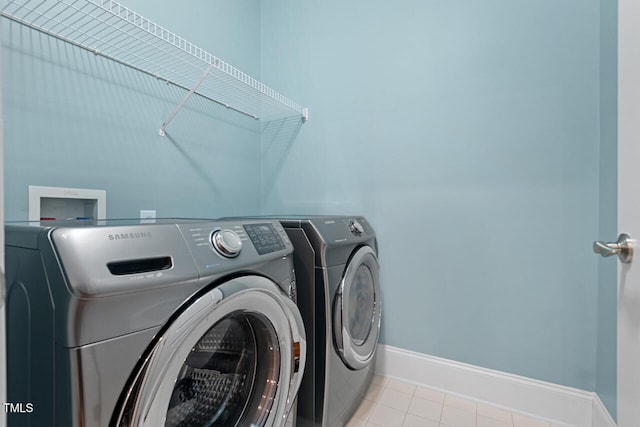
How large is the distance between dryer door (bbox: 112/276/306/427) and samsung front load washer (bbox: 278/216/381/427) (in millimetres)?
189

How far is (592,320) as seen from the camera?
1.38m

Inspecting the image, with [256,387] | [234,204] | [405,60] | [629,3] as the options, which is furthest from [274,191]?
[629,3]

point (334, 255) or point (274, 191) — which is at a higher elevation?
point (274, 191)

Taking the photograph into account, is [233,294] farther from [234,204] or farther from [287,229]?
[234,204]

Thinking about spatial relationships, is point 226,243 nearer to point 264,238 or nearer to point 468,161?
point 264,238

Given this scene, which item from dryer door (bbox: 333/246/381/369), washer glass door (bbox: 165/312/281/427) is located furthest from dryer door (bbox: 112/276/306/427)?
dryer door (bbox: 333/246/381/369)

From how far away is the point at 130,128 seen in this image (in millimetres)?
1421

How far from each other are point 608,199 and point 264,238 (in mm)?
1392

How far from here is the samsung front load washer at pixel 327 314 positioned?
4.02 feet

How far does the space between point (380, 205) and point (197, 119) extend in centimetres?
116

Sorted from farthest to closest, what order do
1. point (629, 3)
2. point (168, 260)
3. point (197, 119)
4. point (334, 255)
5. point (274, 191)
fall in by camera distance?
point (274, 191) < point (197, 119) < point (334, 255) < point (629, 3) < point (168, 260)

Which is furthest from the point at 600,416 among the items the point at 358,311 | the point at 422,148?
the point at 422,148

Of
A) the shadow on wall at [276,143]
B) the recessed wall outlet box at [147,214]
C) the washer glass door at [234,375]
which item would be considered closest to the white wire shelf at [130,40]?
the shadow on wall at [276,143]

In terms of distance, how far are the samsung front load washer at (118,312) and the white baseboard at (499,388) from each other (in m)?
1.23
